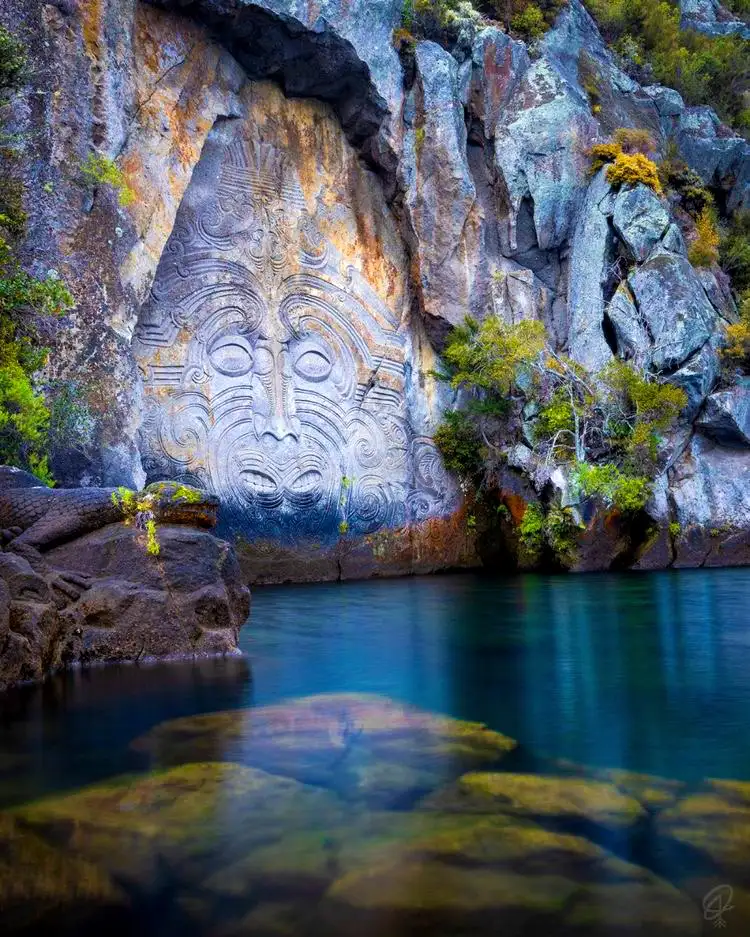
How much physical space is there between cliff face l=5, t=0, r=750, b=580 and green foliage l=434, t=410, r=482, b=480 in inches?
14.6

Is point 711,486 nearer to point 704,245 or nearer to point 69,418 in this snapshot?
point 704,245

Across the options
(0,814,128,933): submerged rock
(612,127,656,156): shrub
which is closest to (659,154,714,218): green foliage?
(612,127,656,156): shrub

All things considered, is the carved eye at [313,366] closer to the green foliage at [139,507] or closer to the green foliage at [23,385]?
the green foliage at [23,385]

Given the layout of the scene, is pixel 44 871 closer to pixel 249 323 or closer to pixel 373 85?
pixel 249 323

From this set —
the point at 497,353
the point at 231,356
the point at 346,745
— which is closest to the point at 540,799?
the point at 346,745

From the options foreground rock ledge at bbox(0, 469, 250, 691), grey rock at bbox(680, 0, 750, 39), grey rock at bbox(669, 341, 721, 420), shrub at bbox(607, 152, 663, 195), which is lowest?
foreground rock ledge at bbox(0, 469, 250, 691)

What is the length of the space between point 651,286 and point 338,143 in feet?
26.4

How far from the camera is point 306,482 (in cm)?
1883

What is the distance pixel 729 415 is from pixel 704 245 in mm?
5106

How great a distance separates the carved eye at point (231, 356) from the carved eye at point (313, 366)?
1230 millimetres

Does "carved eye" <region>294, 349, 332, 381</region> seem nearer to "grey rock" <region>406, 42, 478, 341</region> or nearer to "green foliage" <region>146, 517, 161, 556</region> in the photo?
"grey rock" <region>406, 42, 478, 341</region>

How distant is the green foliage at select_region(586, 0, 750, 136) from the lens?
93.2ft

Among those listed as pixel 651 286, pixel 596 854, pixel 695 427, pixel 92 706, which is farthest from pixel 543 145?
pixel 596 854

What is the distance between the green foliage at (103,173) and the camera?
1470cm
